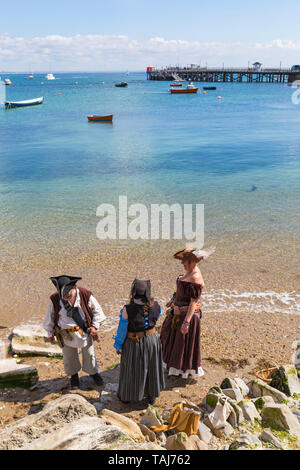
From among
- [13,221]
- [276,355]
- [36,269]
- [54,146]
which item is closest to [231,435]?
[276,355]

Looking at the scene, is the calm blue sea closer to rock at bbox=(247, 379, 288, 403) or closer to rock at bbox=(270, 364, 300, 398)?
rock at bbox=(270, 364, 300, 398)

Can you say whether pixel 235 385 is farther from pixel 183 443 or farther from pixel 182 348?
pixel 183 443

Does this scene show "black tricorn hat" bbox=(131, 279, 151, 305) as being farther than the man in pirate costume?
No

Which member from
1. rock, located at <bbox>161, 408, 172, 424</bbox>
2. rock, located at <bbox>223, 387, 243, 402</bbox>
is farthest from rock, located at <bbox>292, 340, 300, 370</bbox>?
rock, located at <bbox>161, 408, 172, 424</bbox>

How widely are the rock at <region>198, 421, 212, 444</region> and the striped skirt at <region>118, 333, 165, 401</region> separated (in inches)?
34.3

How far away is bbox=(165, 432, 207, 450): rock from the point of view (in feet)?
12.3

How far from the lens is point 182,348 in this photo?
5371 mm

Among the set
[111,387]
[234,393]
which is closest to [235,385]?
[234,393]

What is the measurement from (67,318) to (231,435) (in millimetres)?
2348

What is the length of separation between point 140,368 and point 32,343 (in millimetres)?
2410

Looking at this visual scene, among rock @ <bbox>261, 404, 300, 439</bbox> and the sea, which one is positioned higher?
the sea

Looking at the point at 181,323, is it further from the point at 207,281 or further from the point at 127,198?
the point at 127,198

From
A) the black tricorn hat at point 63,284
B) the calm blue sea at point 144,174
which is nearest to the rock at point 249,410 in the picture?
the black tricorn hat at point 63,284

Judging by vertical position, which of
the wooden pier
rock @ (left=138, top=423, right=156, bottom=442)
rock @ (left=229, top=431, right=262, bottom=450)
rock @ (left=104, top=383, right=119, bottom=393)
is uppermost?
the wooden pier
